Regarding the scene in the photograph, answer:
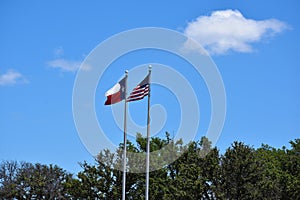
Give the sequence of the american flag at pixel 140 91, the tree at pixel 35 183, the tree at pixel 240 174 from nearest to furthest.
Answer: the american flag at pixel 140 91
the tree at pixel 240 174
the tree at pixel 35 183

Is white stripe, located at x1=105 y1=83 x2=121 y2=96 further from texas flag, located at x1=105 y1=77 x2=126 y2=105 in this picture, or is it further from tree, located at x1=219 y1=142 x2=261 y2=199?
tree, located at x1=219 y1=142 x2=261 y2=199

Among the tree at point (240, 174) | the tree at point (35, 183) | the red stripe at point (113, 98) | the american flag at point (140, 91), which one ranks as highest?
the tree at point (35, 183)

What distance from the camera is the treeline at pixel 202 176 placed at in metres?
41.7

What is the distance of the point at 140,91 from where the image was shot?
2769 centimetres

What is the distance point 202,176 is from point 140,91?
20639 mm

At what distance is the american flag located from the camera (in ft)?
90.5

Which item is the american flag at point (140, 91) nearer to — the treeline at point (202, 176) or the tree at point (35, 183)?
the treeline at point (202, 176)

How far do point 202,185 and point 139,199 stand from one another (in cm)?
604

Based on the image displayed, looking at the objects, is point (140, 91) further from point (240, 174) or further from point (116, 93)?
point (240, 174)

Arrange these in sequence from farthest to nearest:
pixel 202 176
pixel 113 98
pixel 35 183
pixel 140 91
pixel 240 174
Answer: pixel 35 183 < pixel 202 176 < pixel 240 174 < pixel 140 91 < pixel 113 98

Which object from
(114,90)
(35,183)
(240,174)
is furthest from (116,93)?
(35,183)

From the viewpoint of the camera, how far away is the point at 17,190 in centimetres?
6494

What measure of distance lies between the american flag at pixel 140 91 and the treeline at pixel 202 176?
1622 centimetres

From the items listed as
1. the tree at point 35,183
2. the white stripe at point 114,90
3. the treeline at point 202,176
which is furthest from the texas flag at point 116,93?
the tree at point 35,183
